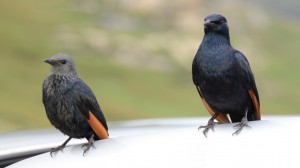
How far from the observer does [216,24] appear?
343cm

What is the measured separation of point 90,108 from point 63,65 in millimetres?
261

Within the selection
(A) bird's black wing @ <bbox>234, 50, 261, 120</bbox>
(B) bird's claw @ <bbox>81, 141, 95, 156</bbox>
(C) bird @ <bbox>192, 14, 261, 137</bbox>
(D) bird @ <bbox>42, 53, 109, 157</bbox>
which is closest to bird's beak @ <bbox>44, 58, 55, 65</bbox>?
(D) bird @ <bbox>42, 53, 109, 157</bbox>

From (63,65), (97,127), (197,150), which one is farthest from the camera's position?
(63,65)

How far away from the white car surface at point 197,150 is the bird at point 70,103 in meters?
0.45

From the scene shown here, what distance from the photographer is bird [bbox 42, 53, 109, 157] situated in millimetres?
3260

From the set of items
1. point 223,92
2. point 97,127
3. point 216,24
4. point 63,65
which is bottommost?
point 97,127

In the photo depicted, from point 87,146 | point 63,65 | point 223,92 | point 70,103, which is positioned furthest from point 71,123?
point 223,92

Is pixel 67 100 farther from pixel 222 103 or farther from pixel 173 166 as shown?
pixel 173 166

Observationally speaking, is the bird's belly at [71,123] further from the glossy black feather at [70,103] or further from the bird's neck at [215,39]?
the bird's neck at [215,39]

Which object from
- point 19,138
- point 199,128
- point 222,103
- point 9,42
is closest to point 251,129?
point 199,128

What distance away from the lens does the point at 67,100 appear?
330 cm

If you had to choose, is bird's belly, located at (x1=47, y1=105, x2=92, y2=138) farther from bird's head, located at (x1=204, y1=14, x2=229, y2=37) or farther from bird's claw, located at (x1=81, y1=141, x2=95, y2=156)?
bird's head, located at (x1=204, y1=14, x2=229, y2=37)

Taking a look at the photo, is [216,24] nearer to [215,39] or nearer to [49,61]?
[215,39]

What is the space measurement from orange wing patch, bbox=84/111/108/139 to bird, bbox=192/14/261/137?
1.71 feet
